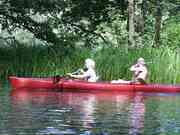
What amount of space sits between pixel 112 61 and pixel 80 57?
1361 mm

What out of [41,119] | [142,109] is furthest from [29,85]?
[41,119]

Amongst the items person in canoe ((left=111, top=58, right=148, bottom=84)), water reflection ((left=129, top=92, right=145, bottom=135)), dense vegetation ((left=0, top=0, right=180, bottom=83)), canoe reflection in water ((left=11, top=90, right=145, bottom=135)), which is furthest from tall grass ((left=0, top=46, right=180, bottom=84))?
water reflection ((left=129, top=92, right=145, bottom=135))

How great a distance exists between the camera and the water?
40.0 feet

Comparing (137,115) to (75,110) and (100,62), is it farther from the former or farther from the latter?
(100,62)

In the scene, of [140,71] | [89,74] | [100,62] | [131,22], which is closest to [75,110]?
[89,74]

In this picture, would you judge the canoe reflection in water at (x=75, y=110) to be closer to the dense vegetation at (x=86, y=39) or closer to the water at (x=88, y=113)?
the water at (x=88, y=113)

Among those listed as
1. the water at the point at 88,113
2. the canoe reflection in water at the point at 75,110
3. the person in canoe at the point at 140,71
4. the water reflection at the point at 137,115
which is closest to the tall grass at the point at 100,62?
the person in canoe at the point at 140,71

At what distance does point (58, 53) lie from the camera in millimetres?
25109

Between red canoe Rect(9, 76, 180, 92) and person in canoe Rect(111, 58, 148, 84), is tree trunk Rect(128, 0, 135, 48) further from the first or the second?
red canoe Rect(9, 76, 180, 92)

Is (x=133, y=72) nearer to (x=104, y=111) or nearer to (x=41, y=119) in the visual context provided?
(x=104, y=111)

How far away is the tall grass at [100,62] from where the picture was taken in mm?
22750

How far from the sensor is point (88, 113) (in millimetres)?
14750

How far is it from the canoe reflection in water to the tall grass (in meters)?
2.69

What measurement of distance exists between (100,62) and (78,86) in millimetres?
3074
